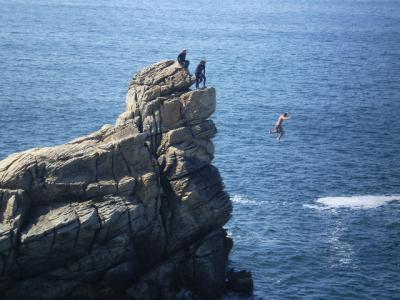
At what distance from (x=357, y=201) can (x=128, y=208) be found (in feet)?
130

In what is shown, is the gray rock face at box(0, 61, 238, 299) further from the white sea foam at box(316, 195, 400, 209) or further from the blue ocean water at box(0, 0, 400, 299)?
the white sea foam at box(316, 195, 400, 209)

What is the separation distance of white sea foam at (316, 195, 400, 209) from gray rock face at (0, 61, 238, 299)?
A: 25.3 m

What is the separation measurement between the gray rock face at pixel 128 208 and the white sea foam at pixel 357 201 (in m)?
25.3

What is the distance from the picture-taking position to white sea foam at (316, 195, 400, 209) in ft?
322

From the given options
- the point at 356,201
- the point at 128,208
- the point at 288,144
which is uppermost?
the point at 128,208

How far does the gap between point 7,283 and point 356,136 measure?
75.7 m

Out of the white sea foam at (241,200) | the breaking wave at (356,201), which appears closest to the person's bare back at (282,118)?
the white sea foam at (241,200)

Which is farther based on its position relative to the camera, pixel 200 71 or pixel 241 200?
pixel 241 200

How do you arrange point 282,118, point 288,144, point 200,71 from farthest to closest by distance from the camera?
1. point 288,144
2. point 282,118
3. point 200,71

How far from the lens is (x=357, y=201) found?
326 ft

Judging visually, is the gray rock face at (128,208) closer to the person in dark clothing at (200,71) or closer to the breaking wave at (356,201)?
the person in dark clothing at (200,71)

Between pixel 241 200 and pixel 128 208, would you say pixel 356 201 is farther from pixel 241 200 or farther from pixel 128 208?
pixel 128 208

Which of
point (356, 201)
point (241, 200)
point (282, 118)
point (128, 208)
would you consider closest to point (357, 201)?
point (356, 201)

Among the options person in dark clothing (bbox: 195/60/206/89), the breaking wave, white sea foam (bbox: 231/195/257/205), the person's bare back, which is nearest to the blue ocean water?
the breaking wave
